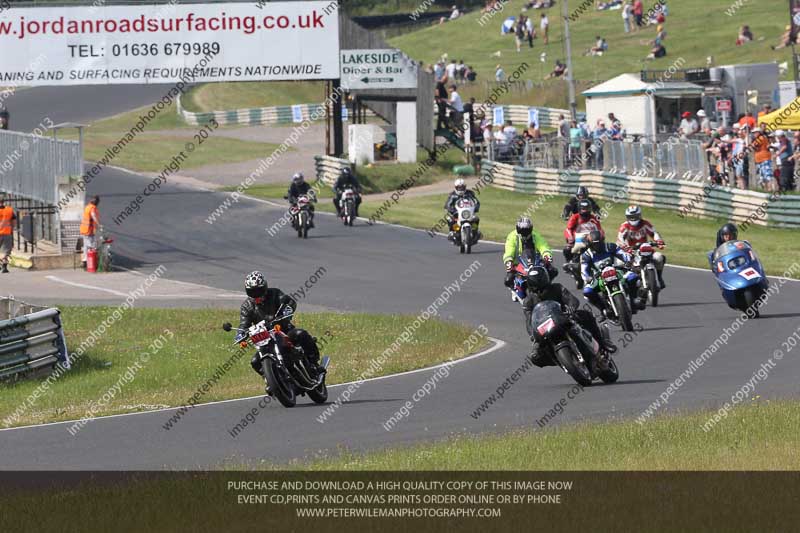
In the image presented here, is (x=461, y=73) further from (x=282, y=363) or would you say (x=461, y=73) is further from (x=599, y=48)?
(x=282, y=363)

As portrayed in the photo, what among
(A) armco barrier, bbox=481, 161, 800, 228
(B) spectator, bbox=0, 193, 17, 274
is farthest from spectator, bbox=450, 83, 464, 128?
(B) spectator, bbox=0, 193, 17, 274

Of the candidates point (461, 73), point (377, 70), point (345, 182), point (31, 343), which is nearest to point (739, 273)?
point (31, 343)

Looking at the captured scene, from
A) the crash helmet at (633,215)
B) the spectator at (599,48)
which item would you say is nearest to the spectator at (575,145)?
the crash helmet at (633,215)

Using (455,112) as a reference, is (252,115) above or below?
above

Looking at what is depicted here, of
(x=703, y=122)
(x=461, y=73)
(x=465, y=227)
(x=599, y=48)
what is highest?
(x=599, y=48)

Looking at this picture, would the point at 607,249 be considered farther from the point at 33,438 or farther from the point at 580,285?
the point at 33,438

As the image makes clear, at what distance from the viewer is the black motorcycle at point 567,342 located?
45.9 ft

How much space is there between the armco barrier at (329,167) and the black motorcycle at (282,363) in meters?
28.4

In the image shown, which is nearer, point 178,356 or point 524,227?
point 524,227

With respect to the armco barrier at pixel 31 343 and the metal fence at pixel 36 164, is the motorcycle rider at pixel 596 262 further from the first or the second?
the metal fence at pixel 36 164

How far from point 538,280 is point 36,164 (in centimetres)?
2106

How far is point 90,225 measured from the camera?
30.3 m

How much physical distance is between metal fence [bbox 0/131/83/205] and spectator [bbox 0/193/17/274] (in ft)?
3.67
